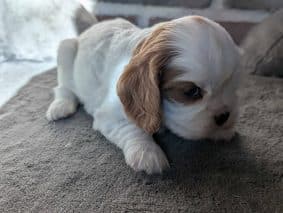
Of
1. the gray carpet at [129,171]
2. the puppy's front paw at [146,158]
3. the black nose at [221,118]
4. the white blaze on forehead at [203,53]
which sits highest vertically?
the white blaze on forehead at [203,53]

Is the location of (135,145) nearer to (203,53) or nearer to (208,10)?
(203,53)

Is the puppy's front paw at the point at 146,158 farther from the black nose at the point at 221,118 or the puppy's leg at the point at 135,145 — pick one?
the black nose at the point at 221,118

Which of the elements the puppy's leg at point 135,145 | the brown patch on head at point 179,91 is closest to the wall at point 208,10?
the puppy's leg at point 135,145

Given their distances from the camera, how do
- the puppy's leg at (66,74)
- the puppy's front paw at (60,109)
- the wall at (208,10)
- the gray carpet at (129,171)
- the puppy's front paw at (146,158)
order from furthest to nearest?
the wall at (208,10) → the puppy's leg at (66,74) → the puppy's front paw at (60,109) → the puppy's front paw at (146,158) → the gray carpet at (129,171)

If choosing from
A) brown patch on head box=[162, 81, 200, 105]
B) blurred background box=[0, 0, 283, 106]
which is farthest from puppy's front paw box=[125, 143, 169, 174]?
blurred background box=[0, 0, 283, 106]

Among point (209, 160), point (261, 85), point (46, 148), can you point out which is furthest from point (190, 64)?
point (261, 85)

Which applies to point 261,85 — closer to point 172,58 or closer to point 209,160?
point 209,160

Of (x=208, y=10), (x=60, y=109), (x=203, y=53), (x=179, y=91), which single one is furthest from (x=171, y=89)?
(x=208, y=10)
